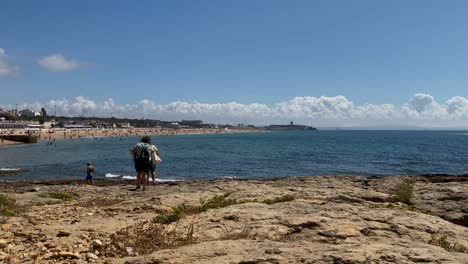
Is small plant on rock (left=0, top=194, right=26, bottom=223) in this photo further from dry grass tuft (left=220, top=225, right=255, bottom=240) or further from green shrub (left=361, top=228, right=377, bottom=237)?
green shrub (left=361, top=228, right=377, bottom=237)

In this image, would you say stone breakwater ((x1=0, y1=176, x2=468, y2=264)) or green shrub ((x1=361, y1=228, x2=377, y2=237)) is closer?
stone breakwater ((x1=0, y1=176, x2=468, y2=264))

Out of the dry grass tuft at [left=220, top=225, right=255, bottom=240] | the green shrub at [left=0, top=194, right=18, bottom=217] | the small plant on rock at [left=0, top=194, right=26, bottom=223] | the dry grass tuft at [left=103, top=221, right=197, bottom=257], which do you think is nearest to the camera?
the dry grass tuft at [left=103, top=221, right=197, bottom=257]

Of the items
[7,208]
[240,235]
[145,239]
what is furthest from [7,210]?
[240,235]

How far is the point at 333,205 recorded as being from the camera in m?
10.2

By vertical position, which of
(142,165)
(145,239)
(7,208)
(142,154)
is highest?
(142,154)

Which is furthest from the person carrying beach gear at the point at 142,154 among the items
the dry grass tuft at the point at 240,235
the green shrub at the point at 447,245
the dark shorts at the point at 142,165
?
the green shrub at the point at 447,245

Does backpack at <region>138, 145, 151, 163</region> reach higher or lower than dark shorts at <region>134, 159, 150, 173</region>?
higher

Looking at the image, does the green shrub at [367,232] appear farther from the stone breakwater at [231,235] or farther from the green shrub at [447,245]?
the green shrub at [447,245]

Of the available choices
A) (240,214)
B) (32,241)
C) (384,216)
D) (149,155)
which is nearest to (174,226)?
(240,214)

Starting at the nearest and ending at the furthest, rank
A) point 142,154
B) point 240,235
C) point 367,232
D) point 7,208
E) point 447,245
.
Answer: point 447,245 < point 240,235 < point 367,232 < point 7,208 < point 142,154

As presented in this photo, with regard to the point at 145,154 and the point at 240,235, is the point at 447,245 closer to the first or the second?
the point at 240,235

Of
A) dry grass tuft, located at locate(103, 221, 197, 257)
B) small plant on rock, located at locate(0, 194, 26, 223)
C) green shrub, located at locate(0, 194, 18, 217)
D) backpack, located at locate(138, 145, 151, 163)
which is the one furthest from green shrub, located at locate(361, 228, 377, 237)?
backpack, located at locate(138, 145, 151, 163)

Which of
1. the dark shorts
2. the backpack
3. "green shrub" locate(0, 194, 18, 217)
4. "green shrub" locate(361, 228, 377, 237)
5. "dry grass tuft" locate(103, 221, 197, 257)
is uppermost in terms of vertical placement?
the backpack

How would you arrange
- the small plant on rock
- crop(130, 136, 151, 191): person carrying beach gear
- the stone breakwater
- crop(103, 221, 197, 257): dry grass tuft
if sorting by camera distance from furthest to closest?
crop(130, 136, 151, 191): person carrying beach gear → the small plant on rock → crop(103, 221, 197, 257): dry grass tuft → the stone breakwater
